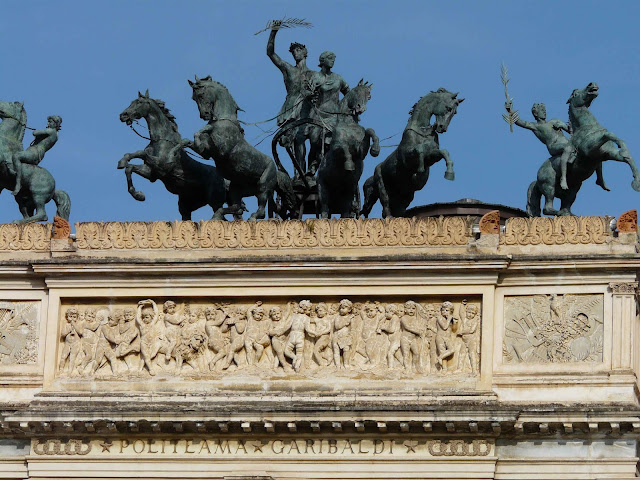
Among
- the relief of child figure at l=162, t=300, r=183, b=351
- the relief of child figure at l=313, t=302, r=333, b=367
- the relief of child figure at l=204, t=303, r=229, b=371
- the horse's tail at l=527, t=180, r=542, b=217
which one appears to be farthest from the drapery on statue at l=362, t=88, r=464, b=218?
the relief of child figure at l=162, t=300, r=183, b=351

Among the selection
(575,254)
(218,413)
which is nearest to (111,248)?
(218,413)

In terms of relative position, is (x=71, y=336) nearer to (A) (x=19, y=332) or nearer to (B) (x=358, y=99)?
(A) (x=19, y=332)

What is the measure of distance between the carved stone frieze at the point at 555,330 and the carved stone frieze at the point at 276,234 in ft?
5.44

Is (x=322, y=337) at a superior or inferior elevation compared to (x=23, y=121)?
inferior

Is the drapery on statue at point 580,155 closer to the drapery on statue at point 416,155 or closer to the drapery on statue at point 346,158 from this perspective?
the drapery on statue at point 416,155

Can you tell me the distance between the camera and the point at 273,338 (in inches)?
1677

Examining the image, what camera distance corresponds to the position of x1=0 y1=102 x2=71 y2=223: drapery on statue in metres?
45.6

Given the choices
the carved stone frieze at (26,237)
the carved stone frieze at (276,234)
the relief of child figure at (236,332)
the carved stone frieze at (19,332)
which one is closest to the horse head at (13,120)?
the carved stone frieze at (26,237)

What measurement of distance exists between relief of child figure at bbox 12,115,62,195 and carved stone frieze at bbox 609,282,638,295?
36.4ft

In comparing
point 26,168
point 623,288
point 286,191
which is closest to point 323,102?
point 286,191

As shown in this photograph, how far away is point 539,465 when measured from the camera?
135ft

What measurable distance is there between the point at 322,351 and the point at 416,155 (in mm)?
4077

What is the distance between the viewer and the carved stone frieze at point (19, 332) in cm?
4309

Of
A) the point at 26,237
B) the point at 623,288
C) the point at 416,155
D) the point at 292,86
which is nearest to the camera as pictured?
the point at 623,288
